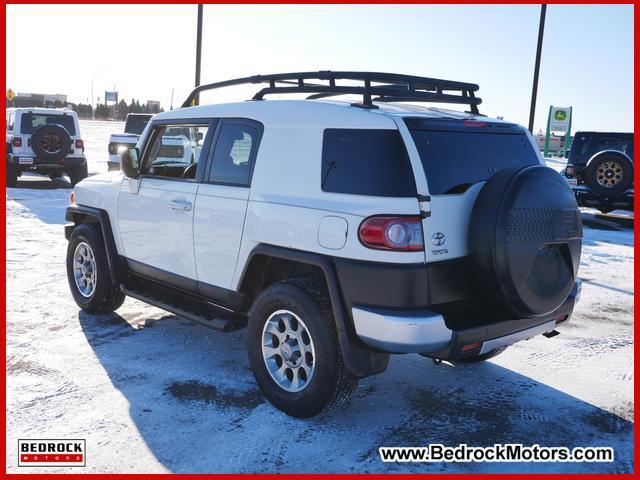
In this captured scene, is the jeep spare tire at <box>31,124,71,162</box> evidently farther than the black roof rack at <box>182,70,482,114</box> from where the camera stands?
Yes

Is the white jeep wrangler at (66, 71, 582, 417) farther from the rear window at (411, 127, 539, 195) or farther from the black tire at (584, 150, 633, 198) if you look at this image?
the black tire at (584, 150, 633, 198)

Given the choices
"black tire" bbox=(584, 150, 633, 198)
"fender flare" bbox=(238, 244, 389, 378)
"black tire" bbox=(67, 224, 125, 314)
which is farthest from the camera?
"black tire" bbox=(584, 150, 633, 198)

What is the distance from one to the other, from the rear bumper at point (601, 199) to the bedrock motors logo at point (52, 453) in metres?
12.2

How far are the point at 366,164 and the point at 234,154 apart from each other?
118cm

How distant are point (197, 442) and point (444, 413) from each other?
5.08 feet

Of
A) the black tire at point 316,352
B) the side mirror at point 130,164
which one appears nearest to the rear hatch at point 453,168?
the black tire at point 316,352

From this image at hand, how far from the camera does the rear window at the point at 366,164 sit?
3.34 metres

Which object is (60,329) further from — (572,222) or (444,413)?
(572,222)

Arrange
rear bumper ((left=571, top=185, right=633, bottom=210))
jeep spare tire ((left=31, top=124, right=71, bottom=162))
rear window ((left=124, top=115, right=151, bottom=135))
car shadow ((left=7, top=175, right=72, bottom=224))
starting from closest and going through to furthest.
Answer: car shadow ((left=7, top=175, right=72, bottom=224)) < rear bumper ((left=571, top=185, right=633, bottom=210)) < jeep spare tire ((left=31, top=124, right=71, bottom=162)) < rear window ((left=124, top=115, right=151, bottom=135))

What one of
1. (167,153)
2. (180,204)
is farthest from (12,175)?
(180,204)

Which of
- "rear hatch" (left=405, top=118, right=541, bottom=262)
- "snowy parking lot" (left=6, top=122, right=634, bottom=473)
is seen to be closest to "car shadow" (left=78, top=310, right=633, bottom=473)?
"snowy parking lot" (left=6, top=122, right=634, bottom=473)

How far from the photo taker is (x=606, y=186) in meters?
12.8

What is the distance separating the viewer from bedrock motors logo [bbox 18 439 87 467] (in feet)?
10.5

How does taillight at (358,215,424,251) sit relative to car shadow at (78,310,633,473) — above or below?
above
